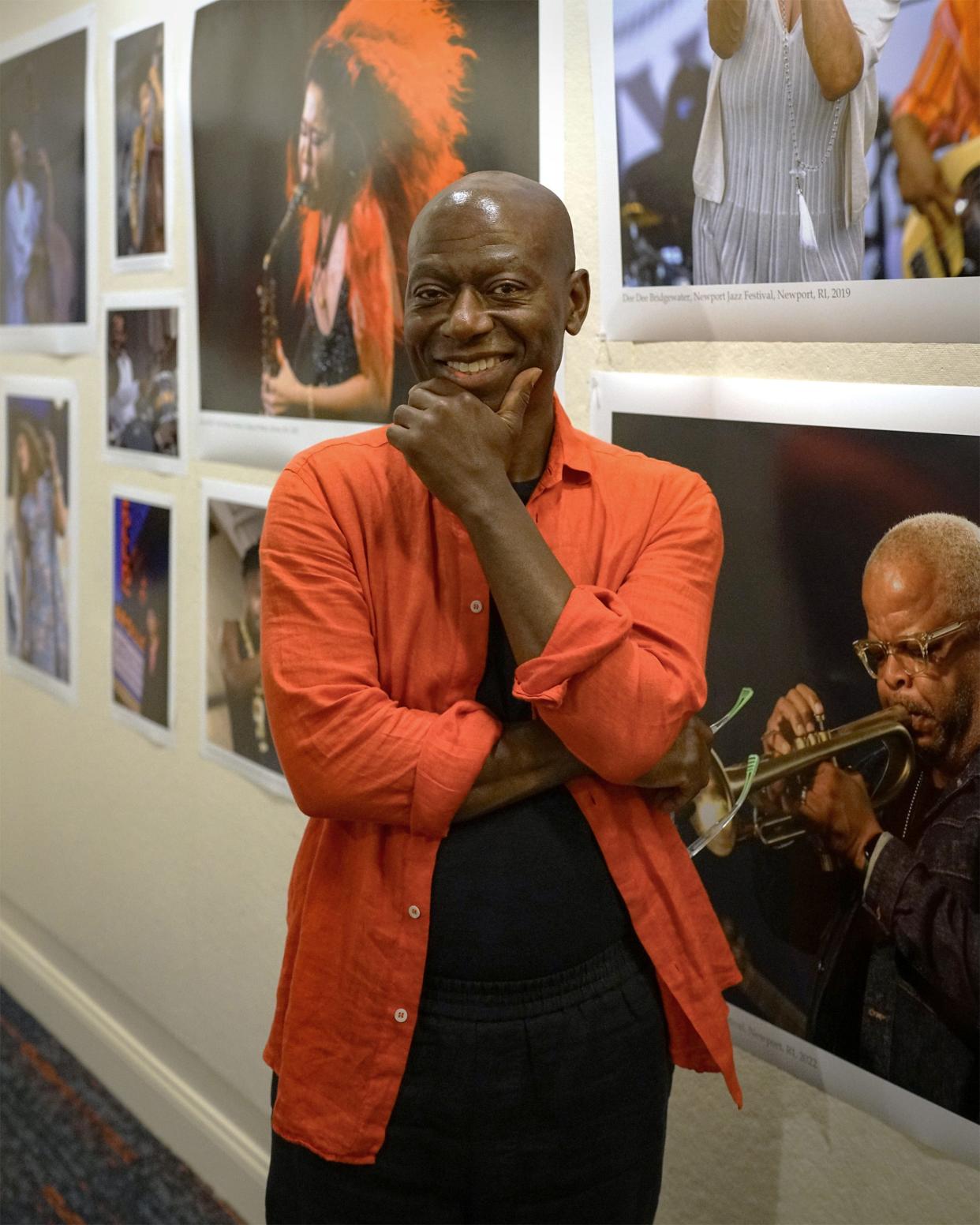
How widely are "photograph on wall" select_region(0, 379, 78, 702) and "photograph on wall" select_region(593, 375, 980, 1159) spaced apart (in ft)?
5.84

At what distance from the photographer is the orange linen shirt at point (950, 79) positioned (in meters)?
1.29

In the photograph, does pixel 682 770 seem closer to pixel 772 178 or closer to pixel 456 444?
pixel 456 444

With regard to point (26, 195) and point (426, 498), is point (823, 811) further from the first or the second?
point (26, 195)

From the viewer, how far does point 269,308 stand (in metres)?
2.26

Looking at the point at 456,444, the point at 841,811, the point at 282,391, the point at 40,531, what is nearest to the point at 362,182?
the point at 282,391

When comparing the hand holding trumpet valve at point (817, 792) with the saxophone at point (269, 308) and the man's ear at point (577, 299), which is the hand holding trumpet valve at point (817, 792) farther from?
the saxophone at point (269, 308)

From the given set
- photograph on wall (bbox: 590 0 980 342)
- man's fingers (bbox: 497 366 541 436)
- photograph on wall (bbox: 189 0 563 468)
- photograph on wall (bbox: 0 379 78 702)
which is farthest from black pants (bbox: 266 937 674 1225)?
photograph on wall (bbox: 0 379 78 702)

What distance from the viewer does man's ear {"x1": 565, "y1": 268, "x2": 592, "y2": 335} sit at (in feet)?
4.28

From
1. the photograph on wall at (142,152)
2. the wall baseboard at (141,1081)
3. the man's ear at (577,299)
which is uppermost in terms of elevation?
the photograph on wall at (142,152)

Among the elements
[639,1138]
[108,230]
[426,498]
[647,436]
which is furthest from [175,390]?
[639,1138]

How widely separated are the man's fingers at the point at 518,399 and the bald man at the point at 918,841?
0.50 m

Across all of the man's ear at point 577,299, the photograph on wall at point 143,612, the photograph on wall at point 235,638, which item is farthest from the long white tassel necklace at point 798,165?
the photograph on wall at point 143,612

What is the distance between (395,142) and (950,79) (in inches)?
36.5

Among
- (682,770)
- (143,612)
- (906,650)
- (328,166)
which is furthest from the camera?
(143,612)
